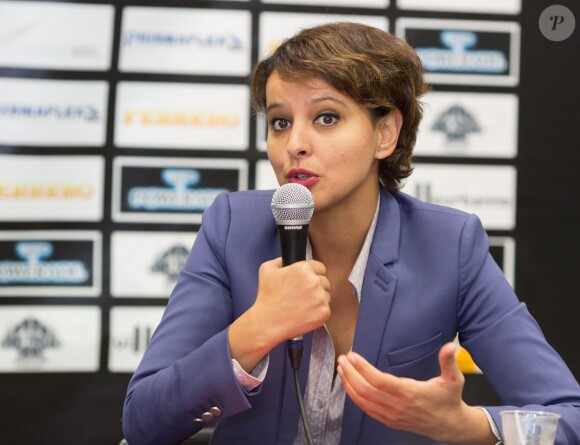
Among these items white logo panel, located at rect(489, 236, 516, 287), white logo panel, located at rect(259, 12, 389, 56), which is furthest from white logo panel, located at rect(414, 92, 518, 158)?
white logo panel, located at rect(259, 12, 389, 56)

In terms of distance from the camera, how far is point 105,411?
295 cm

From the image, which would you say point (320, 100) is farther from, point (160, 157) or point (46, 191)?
point (46, 191)

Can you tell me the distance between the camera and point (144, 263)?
2961mm

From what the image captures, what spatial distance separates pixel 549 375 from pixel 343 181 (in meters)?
0.54

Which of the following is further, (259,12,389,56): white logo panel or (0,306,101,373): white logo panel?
(259,12,389,56): white logo panel

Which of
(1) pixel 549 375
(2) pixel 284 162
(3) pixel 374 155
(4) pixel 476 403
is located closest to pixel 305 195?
(2) pixel 284 162

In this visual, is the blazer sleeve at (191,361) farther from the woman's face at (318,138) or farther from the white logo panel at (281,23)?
the white logo panel at (281,23)

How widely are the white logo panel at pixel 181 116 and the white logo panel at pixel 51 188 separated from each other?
178mm

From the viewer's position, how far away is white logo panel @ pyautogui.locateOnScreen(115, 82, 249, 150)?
298 cm

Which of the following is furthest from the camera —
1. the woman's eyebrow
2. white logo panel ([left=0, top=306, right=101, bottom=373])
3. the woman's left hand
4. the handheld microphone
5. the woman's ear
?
white logo panel ([left=0, top=306, right=101, bottom=373])

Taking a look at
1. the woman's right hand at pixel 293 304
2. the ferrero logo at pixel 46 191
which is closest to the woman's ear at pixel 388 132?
the woman's right hand at pixel 293 304

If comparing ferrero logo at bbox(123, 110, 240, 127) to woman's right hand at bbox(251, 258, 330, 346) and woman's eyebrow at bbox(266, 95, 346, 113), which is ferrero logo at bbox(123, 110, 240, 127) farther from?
woman's right hand at bbox(251, 258, 330, 346)

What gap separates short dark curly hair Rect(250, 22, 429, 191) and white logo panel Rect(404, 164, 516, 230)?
1.27m

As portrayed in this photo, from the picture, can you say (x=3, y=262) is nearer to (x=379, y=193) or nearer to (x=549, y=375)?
(x=379, y=193)
